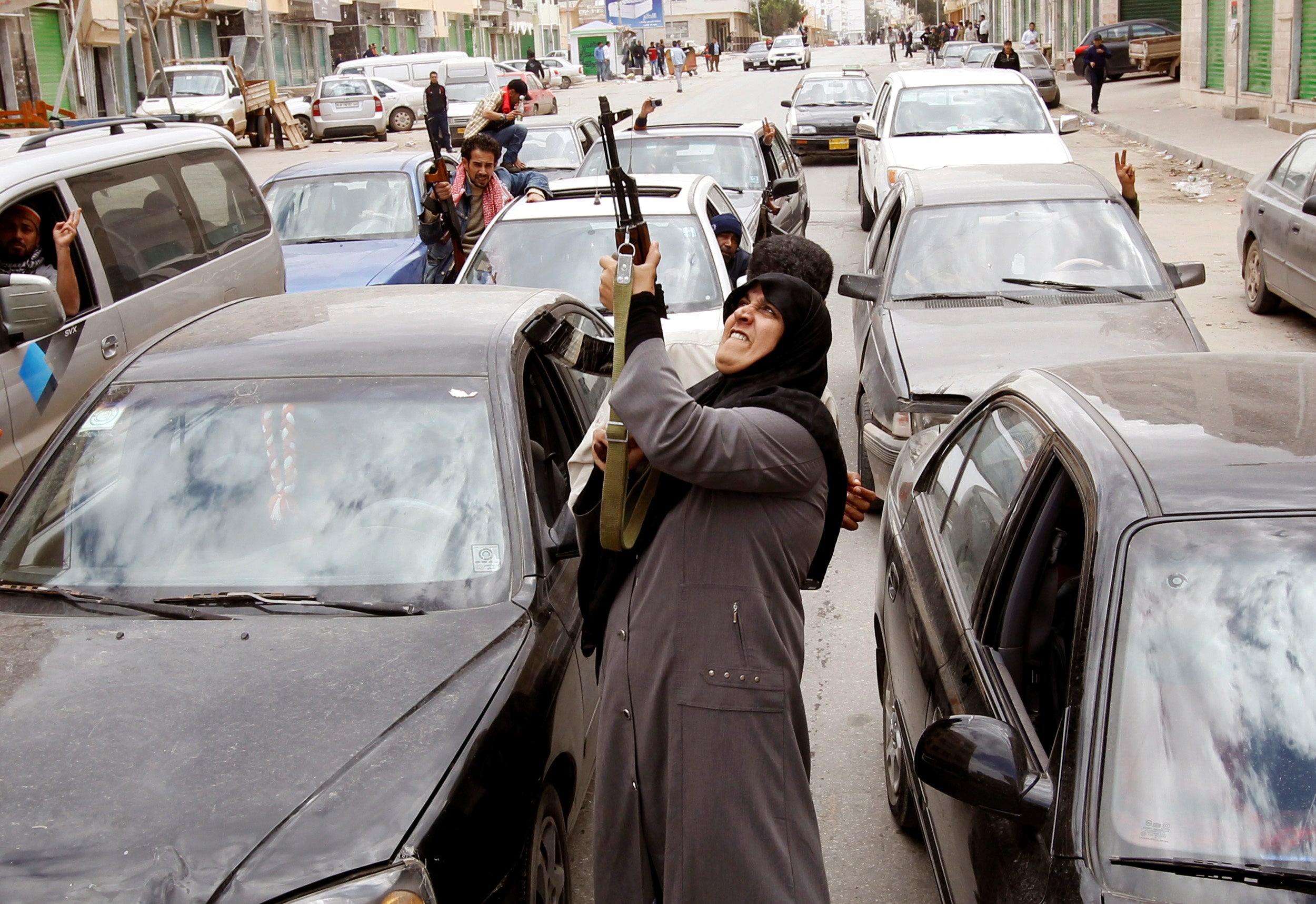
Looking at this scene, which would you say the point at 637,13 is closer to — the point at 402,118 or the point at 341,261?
the point at 402,118

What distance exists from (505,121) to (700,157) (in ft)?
7.12

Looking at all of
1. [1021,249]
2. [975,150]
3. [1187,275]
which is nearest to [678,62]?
[975,150]

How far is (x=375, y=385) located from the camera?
354cm

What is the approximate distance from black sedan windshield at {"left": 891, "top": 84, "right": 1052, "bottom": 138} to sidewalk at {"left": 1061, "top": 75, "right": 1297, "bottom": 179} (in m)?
6.96

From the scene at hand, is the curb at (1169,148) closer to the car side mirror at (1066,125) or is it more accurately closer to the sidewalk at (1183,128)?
the sidewalk at (1183,128)

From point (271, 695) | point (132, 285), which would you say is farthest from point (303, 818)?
point (132, 285)

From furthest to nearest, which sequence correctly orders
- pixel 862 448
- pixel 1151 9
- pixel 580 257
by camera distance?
pixel 1151 9, pixel 580 257, pixel 862 448

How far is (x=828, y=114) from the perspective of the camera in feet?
77.2

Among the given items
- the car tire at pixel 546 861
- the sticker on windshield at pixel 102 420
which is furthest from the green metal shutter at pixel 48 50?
the car tire at pixel 546 861

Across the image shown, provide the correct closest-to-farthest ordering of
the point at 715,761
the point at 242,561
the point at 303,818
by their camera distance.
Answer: the point at 303,818 < the point at 715,761 < the point at 242,561

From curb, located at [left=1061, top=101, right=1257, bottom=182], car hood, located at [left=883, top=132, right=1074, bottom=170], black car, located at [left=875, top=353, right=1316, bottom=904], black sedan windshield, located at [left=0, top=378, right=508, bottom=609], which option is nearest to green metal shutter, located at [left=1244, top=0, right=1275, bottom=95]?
curb, located at [left=1061, top=101, right=1257, bottom=182]

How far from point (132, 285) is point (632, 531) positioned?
458 centimetres

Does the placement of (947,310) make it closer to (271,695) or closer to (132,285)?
(132,285)

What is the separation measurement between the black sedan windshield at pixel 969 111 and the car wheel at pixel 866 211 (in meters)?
1.07
